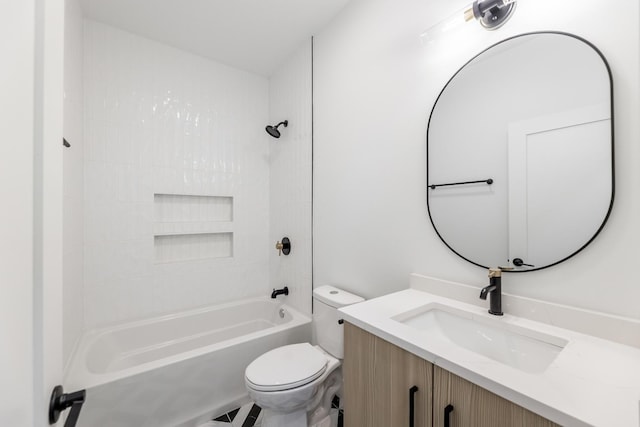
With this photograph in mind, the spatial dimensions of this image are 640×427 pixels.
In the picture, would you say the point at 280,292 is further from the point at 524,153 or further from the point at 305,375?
the point at 524,153

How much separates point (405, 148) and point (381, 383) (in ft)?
3.54

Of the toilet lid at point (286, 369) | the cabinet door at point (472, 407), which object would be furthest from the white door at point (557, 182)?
the toilet lid at point (286, 369)

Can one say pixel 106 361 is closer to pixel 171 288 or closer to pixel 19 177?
pixel 171 288

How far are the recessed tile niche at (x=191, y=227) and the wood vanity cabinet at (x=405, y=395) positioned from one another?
1.70 metres

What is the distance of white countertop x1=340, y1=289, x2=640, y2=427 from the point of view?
1.72ft

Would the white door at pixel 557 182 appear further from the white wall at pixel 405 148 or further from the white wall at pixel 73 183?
the white wall at pixel 73 183

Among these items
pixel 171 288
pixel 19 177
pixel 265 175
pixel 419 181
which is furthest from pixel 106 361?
pixel 419 181

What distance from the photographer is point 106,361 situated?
5.85ft

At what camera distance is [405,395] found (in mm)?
832

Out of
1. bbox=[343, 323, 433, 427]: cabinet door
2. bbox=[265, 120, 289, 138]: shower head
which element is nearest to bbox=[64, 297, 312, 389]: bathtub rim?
bbox=[343, 323, 433, 427]: cabinet door

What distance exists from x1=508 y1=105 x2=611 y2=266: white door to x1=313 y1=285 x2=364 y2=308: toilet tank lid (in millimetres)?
836

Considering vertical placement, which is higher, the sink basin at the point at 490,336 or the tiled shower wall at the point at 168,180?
the tiled shower wall at the point at 168,180

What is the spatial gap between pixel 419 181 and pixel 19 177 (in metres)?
1.35

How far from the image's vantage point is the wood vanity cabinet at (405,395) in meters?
0.63
